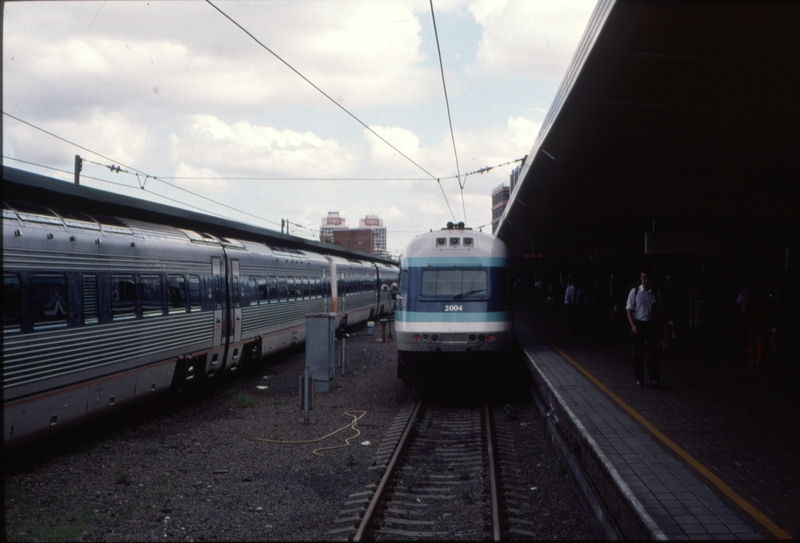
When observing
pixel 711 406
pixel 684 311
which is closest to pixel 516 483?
pixel 711 406

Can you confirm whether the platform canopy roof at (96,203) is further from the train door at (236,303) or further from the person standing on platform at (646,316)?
the person standing on platform at (646,316)

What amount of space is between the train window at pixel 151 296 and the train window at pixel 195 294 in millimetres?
1220

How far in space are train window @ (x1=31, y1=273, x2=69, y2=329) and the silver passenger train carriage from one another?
5731 millimetres

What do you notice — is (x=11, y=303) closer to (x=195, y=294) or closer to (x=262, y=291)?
(x=195, y=294)

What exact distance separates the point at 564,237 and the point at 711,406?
79.3ft

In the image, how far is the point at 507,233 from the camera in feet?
129

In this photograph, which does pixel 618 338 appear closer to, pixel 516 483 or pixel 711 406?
pixel 711 406

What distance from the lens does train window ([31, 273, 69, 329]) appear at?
7977 millimetres

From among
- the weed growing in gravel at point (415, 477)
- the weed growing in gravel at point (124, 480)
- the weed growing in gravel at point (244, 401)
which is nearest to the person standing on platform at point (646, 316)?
the weed growing in gravel at point (415, 477)

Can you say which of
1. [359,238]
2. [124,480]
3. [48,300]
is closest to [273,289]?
[48,300]

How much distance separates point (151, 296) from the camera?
10.9 m

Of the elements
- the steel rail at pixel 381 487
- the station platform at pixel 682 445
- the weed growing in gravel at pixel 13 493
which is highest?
the station platform at pixel 682 445

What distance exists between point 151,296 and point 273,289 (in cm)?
658

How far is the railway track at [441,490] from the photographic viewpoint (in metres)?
6.42
